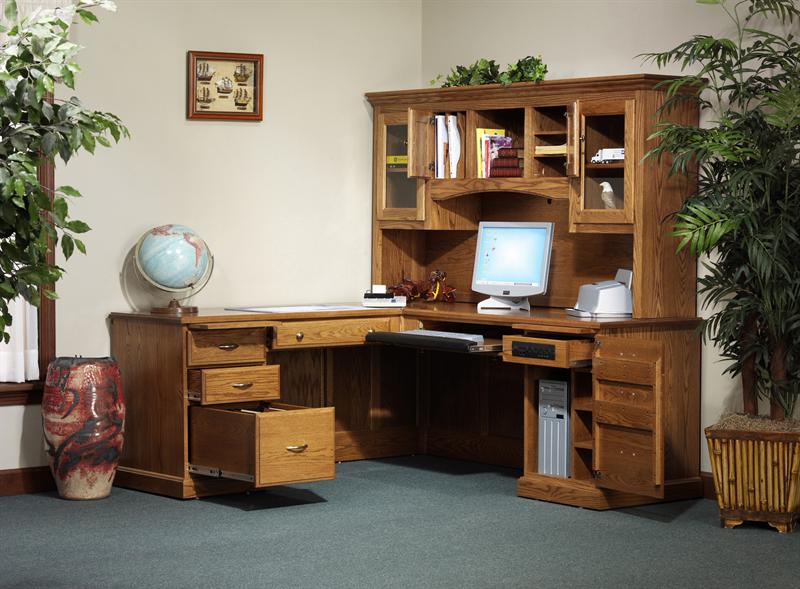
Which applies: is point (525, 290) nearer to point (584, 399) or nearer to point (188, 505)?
point (584, 399)

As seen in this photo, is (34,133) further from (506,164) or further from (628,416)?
(506,164)

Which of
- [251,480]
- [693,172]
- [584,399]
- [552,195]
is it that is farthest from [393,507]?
[693,172]

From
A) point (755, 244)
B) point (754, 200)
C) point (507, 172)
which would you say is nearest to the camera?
point (755, 244)

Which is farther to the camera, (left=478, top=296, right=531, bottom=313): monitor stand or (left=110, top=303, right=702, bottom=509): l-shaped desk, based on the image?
(left=478, top=296, right=531, bottom=313): monitor stand

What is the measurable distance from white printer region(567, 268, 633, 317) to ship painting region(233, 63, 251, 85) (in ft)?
6.49

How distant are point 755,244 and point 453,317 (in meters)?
1.47

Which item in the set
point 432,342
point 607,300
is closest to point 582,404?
point 607,300

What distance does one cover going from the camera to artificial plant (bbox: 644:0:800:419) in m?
4.60

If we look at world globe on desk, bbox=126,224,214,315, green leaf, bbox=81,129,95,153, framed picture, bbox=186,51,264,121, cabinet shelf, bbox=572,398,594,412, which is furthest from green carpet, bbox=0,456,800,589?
framed picture, bbox=186,51,264,121

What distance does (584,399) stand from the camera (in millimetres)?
5051

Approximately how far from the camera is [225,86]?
5.80 meters

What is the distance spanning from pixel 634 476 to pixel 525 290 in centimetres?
118

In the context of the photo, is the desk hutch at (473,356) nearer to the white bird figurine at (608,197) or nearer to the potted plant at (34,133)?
the white bird figurine at (608,197)

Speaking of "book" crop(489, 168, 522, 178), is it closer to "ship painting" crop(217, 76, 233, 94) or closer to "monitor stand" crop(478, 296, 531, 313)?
"monitor stand" crop(478, 296, 531, 313)
